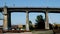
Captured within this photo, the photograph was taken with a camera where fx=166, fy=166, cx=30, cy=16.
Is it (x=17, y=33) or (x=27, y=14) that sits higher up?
(x=27, y=14)

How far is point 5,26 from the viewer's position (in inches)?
2426

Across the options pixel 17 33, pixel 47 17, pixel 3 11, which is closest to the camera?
pixel 17 33

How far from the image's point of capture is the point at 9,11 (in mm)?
65125

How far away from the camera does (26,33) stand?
34.8 m

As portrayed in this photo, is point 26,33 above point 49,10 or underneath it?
underneath

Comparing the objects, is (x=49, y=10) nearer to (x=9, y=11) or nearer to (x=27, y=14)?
(x=27, y=14)

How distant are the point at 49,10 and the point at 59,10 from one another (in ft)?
12.8

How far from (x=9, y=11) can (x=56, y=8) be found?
60.1 ft

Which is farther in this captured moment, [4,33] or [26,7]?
[26,7]

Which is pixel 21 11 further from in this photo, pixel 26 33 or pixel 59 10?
pixel 26 33

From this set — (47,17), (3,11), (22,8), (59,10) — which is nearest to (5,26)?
(3,11)

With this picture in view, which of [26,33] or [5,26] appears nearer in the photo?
[26,33]

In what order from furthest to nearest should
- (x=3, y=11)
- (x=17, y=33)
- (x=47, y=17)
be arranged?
(x=47, y=17)
(x=3, y=11)
(x=17, y=33)

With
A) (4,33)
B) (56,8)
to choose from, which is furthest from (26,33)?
(56,8)
